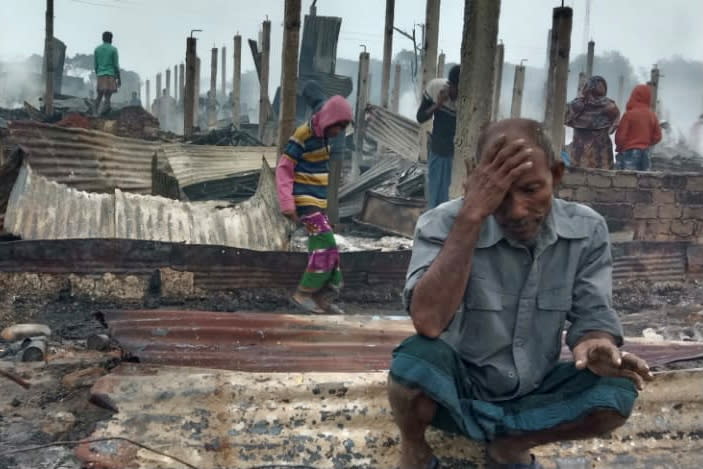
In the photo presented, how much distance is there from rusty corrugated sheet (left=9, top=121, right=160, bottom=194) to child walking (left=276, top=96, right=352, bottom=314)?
249 cm

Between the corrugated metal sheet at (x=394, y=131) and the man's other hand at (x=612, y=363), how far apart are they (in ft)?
34.4

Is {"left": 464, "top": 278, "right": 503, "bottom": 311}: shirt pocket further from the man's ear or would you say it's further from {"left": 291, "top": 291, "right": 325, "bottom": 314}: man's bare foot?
{"left": 291, "top": 291, "right": 325, "bottom": 314}: man's bare foot

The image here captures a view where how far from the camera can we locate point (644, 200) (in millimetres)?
7844

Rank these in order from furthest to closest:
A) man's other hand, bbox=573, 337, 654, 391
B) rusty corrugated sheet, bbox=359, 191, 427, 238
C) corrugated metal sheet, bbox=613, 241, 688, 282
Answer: rusty corrugated sheet, bbox=359, 191, 427, 238 < corrugated metal sheet, bbox=613, 241, 688, 282 < man's other hand, bbox=573, 337, 654, 391

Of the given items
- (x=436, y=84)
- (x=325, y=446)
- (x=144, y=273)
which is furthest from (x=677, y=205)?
(x=325, y=446)

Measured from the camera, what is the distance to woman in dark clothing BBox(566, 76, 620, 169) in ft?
31.4

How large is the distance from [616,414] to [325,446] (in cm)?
120

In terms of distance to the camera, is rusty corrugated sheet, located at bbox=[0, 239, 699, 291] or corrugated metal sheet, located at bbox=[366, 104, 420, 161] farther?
corrugated metal sheet, located at bbox=[366, 104, 420, 161]

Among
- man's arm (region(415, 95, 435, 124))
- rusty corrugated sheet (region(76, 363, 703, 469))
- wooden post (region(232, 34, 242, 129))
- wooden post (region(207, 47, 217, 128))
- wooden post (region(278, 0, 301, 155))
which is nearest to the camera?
rusty corrugated sheet (region(76, 363, 703, 469))

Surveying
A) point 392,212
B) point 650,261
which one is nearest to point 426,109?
point 392,212

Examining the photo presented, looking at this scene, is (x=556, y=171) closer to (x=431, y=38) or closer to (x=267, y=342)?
(x=267, y=342)

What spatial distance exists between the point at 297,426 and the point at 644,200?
5795mm

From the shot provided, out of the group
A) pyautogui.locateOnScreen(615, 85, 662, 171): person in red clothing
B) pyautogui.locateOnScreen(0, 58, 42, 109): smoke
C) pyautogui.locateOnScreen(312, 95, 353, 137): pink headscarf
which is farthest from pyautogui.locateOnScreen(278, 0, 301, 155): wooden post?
pyautogui.locateOnScreen(0, 58, 42, 109): smoke

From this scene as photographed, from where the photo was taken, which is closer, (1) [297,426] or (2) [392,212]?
(1) [297,426]
